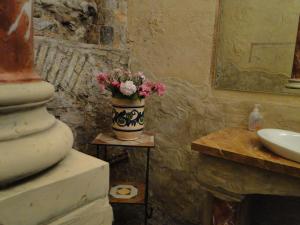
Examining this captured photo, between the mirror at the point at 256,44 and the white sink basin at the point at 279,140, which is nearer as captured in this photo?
the white sink basin at the point at 279,140

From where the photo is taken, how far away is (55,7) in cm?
184

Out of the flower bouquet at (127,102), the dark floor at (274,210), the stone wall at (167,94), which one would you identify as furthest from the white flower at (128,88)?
the dark floor at (274,210)

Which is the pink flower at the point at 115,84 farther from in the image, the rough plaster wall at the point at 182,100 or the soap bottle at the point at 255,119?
the soap bottle at the point at 255,119

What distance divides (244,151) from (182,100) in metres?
0.81

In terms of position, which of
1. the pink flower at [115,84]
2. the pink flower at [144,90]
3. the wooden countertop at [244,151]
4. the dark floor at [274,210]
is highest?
the pink flower at [115,84]

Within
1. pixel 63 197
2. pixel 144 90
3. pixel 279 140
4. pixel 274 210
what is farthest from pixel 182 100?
pixel 63 197

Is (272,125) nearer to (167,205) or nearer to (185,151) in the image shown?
(185,151)

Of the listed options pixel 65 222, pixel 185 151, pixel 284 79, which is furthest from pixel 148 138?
pixel 65 222

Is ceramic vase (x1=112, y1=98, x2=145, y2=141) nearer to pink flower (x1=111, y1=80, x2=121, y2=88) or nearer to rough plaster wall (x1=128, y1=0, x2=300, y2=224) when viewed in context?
pink flower (x1=111, y1=80, x2=121, y2=88)

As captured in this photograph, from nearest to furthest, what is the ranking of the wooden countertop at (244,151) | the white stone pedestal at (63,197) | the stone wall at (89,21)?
the white stone pedestal at (63,197)
the wooden countertop at (244,151)
the stone wall at (89,21)

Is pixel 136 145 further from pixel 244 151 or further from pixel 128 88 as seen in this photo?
pixel 244 151

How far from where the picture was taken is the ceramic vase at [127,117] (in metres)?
1.62

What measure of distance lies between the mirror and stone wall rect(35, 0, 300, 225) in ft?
0.22

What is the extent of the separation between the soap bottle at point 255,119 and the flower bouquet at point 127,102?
1.90 feet
